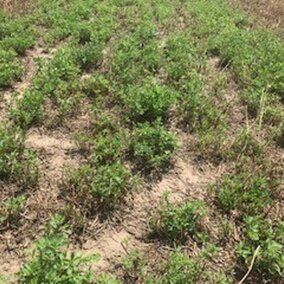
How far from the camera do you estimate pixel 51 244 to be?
4.46 metres

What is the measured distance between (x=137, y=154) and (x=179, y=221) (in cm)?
147

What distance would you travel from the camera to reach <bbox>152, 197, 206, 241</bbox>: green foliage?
18.2 feet

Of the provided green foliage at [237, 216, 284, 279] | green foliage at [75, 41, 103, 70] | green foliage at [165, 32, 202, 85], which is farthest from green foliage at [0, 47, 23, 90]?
green foliage at [237, 216, 284, 279]

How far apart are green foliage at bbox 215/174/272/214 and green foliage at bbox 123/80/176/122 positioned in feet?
6.08

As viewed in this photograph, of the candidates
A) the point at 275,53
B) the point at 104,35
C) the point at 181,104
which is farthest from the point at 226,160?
the point at 104,35

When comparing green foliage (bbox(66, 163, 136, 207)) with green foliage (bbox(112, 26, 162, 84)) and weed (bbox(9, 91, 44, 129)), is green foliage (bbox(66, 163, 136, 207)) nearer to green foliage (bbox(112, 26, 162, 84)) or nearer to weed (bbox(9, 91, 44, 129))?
weed (bbox(9, 91, 44, 129))

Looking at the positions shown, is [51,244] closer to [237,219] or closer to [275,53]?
[237,219]

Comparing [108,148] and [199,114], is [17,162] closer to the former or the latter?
Answer: [108,148]

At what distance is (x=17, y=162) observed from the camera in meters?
6.31

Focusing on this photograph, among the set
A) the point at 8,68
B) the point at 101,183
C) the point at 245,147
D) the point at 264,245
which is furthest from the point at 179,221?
the point at 8,68

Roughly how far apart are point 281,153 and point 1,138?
441 cm

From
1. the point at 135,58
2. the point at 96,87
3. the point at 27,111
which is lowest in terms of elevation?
the point at 27,111

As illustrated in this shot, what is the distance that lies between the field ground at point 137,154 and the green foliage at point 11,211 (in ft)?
0.04

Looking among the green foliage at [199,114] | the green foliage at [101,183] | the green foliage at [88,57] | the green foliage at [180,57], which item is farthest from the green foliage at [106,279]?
the green foliage at [88,57]
